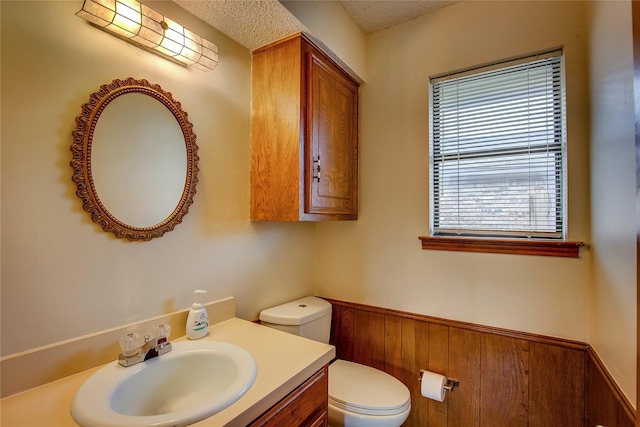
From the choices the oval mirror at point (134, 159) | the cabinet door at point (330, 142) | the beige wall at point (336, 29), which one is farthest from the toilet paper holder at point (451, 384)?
the beige wall at point (336, 29)

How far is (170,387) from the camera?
3.24 feet

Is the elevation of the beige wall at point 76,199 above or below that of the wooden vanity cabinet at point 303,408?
above

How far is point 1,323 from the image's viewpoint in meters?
0.79

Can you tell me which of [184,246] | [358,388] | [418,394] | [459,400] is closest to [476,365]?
[459,400]

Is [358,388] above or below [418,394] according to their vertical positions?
above

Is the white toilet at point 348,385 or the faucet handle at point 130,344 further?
the white toilet at point 348,385

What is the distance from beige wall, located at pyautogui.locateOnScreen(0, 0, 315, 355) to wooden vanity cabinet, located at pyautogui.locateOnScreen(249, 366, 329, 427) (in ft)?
1.99

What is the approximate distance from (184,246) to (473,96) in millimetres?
1662

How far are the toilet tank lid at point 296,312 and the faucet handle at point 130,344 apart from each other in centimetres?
66

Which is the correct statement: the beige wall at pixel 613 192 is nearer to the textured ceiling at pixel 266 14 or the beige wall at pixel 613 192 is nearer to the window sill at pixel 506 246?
the window sill at pixel 506 246

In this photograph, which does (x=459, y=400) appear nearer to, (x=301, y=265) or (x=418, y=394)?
(x=418, y=394)

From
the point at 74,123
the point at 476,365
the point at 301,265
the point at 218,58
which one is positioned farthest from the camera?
the point at 301,265

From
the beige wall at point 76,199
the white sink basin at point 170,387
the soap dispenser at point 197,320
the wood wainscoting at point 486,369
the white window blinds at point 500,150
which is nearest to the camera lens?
the white sink basin at point 170,387

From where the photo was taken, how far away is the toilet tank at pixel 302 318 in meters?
1.51
